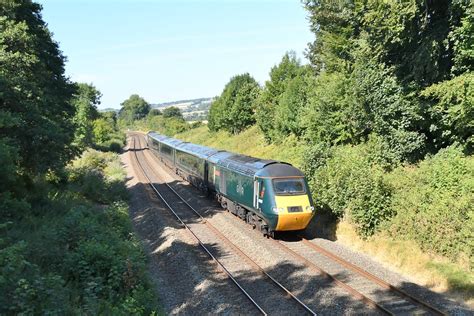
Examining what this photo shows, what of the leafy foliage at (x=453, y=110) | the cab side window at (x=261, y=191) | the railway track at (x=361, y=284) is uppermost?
the leafy foliage at (x=453, y=110)

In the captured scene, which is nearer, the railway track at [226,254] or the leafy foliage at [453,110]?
the railway track at [226,254]

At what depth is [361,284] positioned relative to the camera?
1310 centimetres

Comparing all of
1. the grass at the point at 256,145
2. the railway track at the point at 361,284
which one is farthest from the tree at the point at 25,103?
the grass at the point at 256,145

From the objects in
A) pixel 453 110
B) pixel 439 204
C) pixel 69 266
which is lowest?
pixel 69 266

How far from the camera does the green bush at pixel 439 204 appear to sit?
13867 millimetres

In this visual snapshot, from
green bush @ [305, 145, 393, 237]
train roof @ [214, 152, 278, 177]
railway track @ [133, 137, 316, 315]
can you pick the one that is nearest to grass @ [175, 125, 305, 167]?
green bush @ [305, 145, 393, 237]

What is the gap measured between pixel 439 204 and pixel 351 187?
365 centimetres

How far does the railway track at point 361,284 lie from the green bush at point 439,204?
2764mm

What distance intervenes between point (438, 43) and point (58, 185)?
71.9 ft

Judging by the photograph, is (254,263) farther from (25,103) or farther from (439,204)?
(25,103)

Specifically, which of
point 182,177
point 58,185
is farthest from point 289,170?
point 182,177

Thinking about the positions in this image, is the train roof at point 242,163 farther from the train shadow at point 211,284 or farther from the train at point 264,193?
the train shadow at point 211,284

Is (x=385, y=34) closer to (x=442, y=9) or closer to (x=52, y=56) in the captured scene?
(x=442, y=9)

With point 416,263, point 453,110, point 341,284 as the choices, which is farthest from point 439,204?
point 341,284
